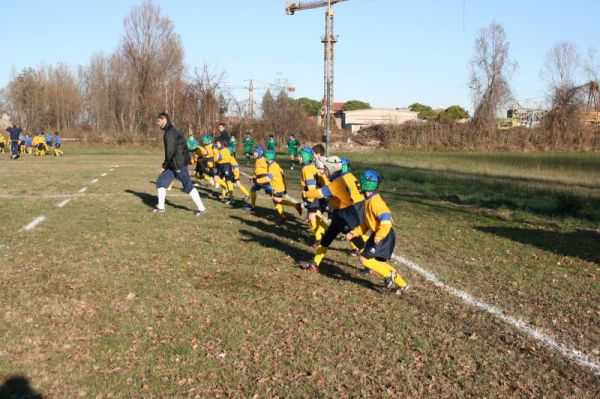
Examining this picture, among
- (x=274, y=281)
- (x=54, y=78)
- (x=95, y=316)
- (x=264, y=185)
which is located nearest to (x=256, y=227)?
(x=264, y=185)

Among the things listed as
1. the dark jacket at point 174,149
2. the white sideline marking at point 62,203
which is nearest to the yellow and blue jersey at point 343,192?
the dark jacket at point 174,149

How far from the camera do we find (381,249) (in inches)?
248

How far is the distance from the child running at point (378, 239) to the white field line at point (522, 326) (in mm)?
711

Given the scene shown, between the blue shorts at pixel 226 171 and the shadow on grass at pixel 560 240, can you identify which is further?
the blue shorts at pixel 226 171

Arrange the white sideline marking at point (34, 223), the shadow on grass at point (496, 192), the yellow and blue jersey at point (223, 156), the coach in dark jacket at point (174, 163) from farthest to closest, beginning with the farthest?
1. the yellow and blue jersey at point (223, 156)
2. the shadow on grass at point (496, 192)
3. the coach in dark jacket at point (174, 163)
4. the white sideline marking at point (34, 223)

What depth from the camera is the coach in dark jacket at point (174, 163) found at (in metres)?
Result: 12.0

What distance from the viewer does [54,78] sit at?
63.9 meters

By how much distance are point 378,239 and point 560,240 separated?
19.2 feet

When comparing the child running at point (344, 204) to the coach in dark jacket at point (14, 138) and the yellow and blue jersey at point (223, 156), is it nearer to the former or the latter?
the yellow and blue jersey at point (223, 156)

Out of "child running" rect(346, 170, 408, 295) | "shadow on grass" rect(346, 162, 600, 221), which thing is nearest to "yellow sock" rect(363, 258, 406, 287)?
"child running" rect(346, 170, 408, 295)

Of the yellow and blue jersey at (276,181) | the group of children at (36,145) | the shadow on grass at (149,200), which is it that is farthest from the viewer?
the group of children at (36,145)

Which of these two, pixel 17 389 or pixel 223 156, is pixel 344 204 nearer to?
pixel 17 389

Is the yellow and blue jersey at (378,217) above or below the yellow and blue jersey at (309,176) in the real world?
below

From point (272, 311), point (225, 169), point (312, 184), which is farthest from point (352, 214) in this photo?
point (225, 169)
